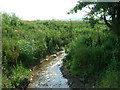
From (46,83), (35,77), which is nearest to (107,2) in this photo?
(46,83)

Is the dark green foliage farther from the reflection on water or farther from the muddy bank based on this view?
the reflection on water

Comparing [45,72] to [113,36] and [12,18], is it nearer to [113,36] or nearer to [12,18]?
[113,36]

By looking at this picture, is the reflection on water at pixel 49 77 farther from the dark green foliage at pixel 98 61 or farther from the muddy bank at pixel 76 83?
the dark green foliage at pixel 98 61

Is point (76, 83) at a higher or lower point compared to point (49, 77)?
higher

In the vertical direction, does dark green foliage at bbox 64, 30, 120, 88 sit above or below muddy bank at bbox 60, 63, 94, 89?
above

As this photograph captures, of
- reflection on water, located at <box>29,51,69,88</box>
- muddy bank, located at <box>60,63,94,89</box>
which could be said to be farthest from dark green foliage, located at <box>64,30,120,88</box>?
reflection on water, located at <box>29,51,69,88</box>

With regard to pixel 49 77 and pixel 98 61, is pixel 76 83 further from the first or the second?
pixel 49 77

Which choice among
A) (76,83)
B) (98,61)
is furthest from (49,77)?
(98,61)

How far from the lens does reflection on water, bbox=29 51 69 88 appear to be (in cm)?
597

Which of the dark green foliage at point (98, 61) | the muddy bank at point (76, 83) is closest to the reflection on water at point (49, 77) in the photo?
the muddy bank at point (76, 83)

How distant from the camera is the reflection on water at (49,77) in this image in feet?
19.6

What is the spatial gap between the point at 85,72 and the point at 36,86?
6.86ft

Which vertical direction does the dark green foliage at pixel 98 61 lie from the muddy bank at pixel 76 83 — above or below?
above

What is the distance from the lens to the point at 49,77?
6809 millimetres
